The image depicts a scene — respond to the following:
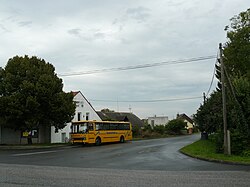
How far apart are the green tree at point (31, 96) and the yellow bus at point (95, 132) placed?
214 centimetres

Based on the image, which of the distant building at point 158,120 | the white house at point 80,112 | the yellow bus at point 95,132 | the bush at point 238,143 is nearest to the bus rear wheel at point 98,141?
the yellow bus at point 95,132

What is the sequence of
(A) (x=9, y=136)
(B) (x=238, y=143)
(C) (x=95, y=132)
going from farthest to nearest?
(A) (x=9, y=136), (C) (x=95, y=132), (B) (x=238, y=143)

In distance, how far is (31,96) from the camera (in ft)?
108

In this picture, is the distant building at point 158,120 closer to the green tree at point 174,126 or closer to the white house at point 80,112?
the green tree at point 174,126

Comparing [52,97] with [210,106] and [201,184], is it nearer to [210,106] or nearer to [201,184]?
[210,106]

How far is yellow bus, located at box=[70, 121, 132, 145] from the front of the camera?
3447 centimetres

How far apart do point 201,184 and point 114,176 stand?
3.34 metres

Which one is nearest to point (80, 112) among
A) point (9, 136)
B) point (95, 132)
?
point (9, 136)

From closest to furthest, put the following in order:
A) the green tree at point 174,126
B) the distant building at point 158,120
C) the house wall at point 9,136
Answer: the house wall at point 9,136 < the green tree at point 174,126 < the distant building at point 158,120

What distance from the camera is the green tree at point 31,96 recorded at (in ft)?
109

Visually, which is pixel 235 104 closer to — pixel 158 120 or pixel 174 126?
pixel 174 126

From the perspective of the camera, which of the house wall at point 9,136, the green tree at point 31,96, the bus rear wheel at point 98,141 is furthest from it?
the house wall at point 9,136

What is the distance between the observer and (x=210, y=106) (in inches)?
1153

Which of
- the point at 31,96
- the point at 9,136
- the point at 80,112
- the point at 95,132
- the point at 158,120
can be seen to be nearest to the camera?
the point at 31,96
